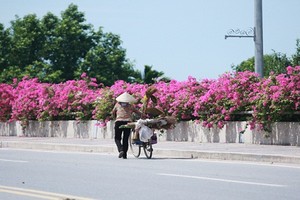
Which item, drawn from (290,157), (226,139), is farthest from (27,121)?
(290,157)

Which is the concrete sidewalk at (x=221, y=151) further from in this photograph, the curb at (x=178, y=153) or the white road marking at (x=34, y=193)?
the white road marking at (x=34, y=193)

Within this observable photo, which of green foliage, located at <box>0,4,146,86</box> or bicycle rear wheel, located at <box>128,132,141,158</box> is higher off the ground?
green foliage, located at <box>0,4,146,86</box>

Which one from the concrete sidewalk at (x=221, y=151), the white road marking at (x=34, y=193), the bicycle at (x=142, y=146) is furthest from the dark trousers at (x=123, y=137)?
the white road marking at (x=34, y=193)

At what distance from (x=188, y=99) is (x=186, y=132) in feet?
3.75

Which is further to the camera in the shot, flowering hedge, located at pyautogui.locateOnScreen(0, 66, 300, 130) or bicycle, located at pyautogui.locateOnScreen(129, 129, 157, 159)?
flowering hedge, located at pyautogui.locateOnScreen(0, 66, 300, 130)

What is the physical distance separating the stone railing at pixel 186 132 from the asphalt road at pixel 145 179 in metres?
4.60

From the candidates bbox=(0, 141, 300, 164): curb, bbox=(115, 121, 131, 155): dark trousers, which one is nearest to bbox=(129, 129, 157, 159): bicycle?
bbox=(115, 121, 131, 155): dark trousers

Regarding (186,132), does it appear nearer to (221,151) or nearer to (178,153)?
(178,153)

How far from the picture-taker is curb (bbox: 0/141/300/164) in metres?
17.7

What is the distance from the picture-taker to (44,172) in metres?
15.3

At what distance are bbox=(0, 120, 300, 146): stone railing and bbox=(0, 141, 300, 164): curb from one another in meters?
3.55

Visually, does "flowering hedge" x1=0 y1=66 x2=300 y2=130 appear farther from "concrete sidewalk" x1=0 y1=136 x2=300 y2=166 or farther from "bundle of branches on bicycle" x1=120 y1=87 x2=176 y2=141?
"bundle of branches on bicycle" x1=120 y1=87 x2=176 y2=141

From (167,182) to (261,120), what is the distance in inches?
403

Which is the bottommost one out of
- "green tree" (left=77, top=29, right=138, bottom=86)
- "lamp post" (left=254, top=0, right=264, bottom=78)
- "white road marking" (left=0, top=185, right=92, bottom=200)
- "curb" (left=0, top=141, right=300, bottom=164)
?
"white road marking" (left=0, top=185, right=92, bottom=200)
